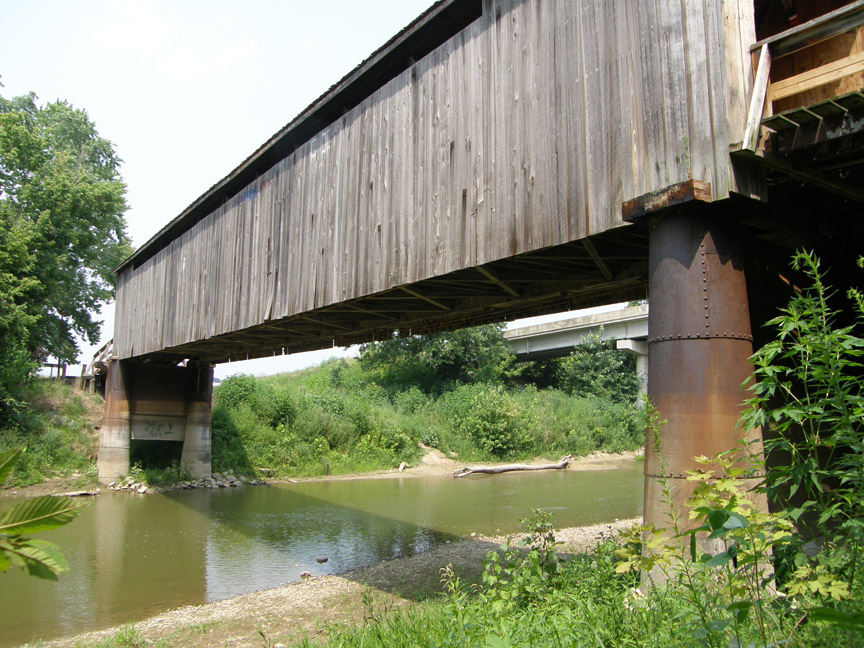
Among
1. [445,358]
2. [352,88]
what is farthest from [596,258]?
[445,358]

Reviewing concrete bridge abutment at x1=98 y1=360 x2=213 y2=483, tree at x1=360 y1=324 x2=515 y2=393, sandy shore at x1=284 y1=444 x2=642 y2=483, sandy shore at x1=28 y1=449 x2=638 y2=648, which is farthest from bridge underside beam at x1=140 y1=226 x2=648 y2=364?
tree at x1=360 y1=324 x2=515 y2=393

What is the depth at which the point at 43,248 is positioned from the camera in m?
20.9

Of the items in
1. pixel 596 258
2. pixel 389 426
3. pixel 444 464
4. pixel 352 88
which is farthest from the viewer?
pixel 389 426

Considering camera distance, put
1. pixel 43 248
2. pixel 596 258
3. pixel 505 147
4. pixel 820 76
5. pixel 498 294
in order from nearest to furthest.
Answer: pixel 820 76 → pixel 596 258 → pixel 505 147 → pixel 498 294 → pixel 43 248

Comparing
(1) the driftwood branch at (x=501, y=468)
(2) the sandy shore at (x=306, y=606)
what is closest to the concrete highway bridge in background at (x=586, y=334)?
(1) the driftwood branch at (x=501, y=468)

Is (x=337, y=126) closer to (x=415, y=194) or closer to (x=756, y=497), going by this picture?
(x=415, y=194)

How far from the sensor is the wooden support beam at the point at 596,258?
5.40 m

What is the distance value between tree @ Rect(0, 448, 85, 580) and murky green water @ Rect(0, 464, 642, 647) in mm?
6937

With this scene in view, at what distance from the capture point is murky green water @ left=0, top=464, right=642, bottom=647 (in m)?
7.83

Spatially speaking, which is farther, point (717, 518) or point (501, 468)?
point (501, 468)

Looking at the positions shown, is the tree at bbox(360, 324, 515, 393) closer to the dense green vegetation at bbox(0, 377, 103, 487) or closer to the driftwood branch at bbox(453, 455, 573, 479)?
the driftwood branch at bbox(453, 455, 573, 479)

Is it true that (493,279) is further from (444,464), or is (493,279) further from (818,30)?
(444,464)

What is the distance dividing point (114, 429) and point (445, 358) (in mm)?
16207

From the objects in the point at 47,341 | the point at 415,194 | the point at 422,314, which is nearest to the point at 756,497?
the point at 415,194
